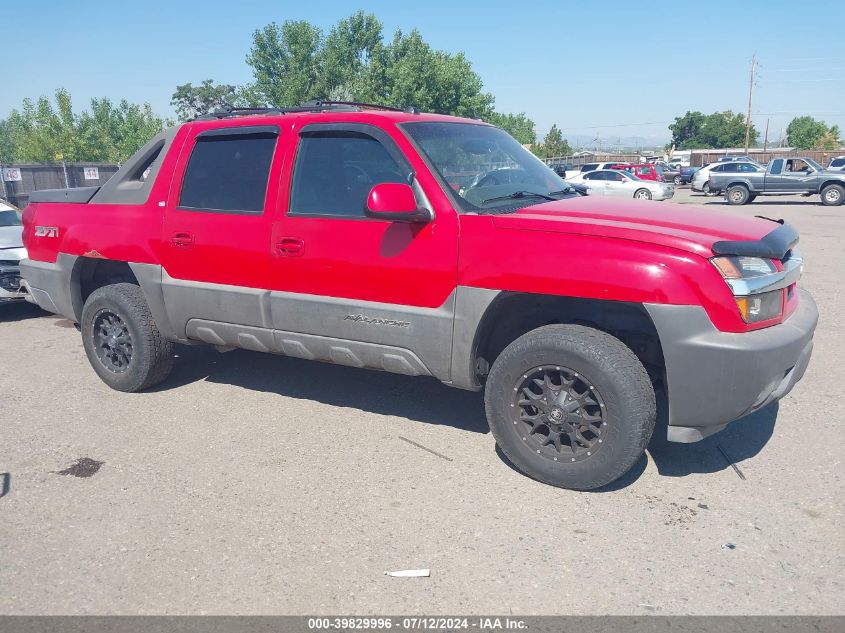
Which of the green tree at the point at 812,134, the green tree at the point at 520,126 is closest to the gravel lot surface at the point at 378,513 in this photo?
the green tree at the point at 520,126

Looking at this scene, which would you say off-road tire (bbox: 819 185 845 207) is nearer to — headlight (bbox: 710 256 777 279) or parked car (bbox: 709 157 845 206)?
parked car (bbox: 709 157 845 206)

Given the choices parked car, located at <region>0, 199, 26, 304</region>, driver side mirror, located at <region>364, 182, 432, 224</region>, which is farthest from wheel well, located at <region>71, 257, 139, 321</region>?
parked car, located at <region>0, 199, 26, 304</region>

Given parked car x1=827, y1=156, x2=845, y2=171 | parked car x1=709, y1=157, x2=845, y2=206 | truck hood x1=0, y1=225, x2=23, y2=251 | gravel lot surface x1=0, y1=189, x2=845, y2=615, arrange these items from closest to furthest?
gravel lot surface x1=0, y1=189, x2=845, y2=615 → truck hood x1=0, y1=225, x2=23, y2=251 → parked car x1=709, y1=157, x2=845, y2=206 → parked car x1=827, y1=156, x2=845, y2=171

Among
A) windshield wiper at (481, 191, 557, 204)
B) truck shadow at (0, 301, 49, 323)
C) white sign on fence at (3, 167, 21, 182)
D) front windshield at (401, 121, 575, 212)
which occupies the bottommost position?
truck shadow at (0, 301, 49, 323)

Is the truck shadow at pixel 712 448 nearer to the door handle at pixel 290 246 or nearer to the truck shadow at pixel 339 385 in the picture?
the truck shadow at pixel 339 385

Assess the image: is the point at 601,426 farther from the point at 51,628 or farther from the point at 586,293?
the point at 51,628

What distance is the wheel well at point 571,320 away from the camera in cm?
363

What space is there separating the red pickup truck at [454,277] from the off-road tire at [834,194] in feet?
80.8

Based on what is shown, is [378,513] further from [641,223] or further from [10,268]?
[10,268]

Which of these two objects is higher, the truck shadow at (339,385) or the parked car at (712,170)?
the parked car at (712,170)

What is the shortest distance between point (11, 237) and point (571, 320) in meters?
7.12

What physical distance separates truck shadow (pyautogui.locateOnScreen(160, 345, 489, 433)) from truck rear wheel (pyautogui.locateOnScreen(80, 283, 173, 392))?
0.27 m

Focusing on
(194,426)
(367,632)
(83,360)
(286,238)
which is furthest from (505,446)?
(83,360)

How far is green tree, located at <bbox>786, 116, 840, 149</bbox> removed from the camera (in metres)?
96.3
